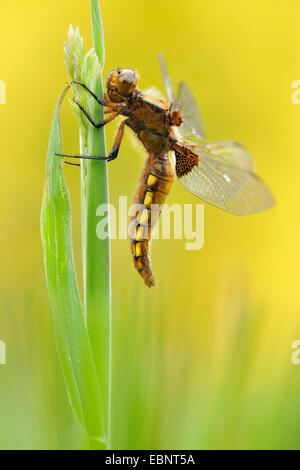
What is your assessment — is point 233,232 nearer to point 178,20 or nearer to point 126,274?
point 126,274

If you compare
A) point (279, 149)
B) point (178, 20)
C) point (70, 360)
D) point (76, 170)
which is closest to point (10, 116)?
point (76, 170)

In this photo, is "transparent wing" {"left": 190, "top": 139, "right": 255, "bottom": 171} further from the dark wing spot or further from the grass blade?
the grass blade

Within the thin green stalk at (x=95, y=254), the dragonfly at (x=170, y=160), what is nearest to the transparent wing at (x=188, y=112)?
the dragonfly at (x=170, y=160)

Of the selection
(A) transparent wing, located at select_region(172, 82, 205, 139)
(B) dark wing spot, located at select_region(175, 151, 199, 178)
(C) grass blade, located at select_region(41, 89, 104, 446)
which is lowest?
(C) grass blade, located at select_region(41, 89, 104, 446)

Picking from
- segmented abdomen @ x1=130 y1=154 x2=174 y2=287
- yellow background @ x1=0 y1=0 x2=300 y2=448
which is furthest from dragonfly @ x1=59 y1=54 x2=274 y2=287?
yellow background @ x1=0 y1=0 x2=300 y2=448

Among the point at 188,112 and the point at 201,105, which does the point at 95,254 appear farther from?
the point at 201,105

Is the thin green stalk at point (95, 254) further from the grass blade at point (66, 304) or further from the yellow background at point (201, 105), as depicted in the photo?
the yellow background at point (201, 105)

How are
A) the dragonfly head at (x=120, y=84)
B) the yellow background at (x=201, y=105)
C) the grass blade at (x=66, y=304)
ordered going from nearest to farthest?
the grass blade at (x=66, y=304), the dragonfly head at (x=120, y=84), the yellow background at (x=201, y=105)
